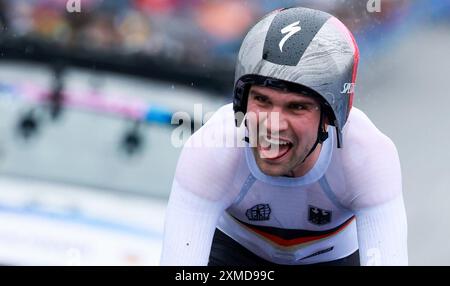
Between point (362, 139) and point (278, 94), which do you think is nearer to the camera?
point (278, 94)

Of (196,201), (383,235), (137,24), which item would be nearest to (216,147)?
(196,201)

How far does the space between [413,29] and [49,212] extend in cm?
393

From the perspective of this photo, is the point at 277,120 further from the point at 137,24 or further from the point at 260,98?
the point at 137,24

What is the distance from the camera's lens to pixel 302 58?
344 centimetres

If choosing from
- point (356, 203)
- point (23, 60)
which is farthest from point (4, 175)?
point (356, 203)

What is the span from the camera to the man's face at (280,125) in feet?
11.2

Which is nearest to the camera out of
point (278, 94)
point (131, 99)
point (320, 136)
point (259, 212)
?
point (278, 94)

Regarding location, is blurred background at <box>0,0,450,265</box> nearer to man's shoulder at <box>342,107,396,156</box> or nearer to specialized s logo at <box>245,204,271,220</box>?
specialized s logo at <box>245,204,271,220</box>

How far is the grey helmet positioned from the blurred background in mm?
4444

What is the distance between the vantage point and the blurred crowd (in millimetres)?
9023

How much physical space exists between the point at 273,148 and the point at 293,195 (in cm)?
41

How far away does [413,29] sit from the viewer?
10000mm

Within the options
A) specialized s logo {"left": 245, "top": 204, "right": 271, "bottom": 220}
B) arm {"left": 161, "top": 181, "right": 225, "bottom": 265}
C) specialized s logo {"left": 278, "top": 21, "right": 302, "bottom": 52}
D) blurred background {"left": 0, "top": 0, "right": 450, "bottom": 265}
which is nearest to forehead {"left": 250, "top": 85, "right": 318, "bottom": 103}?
specialized s logo {"left": 278, "top": 21, "right": 302, "bottom": 52}
